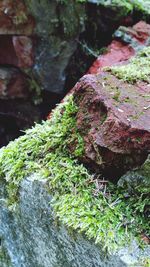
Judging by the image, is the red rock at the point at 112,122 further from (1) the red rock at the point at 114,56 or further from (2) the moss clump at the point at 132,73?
(1) the red rock at the point at 114,56

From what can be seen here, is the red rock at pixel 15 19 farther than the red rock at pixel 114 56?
Yes

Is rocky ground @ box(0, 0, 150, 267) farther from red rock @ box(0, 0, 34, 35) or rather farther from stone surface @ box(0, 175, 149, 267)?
red rock @ box(0, 0, 34, 35)

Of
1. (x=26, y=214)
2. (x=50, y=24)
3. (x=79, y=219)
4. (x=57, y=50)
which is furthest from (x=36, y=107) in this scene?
(x=79, y=219)

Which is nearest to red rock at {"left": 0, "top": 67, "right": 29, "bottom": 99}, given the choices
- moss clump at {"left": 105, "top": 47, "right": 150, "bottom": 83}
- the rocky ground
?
the rocky ground

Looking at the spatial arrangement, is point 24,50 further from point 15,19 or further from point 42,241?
point 42,241

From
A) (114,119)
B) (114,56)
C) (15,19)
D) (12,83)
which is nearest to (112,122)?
(114,119)

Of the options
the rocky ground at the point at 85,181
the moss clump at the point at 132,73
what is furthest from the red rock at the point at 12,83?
the moss clump at the point at 132,73
